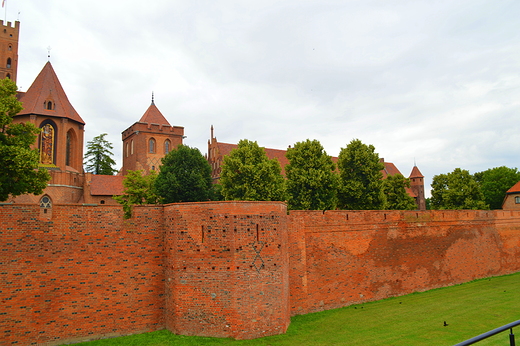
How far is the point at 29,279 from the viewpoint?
11359 mm

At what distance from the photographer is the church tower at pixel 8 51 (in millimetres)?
43656

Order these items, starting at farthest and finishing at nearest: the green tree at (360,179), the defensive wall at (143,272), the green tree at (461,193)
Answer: the green tree at (461,193), the green tree at (360,179), the defensive wall at (143,272)

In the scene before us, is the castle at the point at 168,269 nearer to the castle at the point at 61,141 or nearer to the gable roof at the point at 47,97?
the castle at the point at 61,141

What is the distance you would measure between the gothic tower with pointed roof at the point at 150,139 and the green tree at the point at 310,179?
2406 cm

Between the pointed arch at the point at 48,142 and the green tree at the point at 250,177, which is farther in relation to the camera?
the pointed arch at the point at 48,142

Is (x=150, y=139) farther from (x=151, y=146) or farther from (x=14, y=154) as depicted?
(x=14, y=154)

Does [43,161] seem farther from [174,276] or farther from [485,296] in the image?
[485,296]

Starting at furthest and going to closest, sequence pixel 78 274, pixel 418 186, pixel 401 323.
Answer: pixel 418 186, pixel 401 323, pixel 78 274

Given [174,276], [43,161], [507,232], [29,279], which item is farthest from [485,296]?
[43,161]

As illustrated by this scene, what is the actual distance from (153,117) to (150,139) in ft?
10.2

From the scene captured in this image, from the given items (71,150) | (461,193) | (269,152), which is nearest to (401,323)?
(461,193)

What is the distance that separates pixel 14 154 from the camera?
14414 mm

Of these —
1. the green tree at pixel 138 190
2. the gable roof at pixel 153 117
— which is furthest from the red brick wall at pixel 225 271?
the gable roof at pixel 153 117

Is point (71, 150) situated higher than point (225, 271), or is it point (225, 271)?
point (71, 150)
